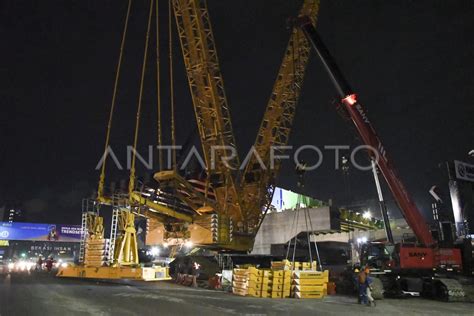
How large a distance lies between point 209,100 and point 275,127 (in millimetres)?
7976

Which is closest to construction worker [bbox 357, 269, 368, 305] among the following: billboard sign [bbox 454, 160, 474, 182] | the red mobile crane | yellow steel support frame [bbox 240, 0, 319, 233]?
the red mobile crane

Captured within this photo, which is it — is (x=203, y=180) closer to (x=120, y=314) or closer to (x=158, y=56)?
(x=158, y=56)

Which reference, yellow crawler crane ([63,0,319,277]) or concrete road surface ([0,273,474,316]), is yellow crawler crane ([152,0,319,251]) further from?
concrete road surface ([0,273,474,316])

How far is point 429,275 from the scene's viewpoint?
782 inches

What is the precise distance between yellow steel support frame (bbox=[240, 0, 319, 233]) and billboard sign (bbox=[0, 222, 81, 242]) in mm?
56406

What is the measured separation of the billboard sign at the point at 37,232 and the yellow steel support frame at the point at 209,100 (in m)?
57.4

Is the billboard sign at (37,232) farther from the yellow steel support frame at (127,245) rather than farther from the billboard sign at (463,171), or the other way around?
the billboard sign at (463,171)

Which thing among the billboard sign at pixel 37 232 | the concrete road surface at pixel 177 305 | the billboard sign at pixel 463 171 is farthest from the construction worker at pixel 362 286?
the billboard sign at pixel 37 232

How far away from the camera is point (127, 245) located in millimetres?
23172

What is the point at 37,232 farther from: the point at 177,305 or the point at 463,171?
the point at 463,171

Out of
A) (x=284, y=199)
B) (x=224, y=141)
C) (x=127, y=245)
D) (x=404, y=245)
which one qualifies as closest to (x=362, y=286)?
(x=404, y=245)

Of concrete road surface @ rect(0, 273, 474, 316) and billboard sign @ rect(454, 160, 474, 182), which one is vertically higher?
billboard sign @ rect(454, 160, 474, 182)

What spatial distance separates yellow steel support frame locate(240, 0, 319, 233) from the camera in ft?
123

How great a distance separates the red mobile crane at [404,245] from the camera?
19297 millimetres
